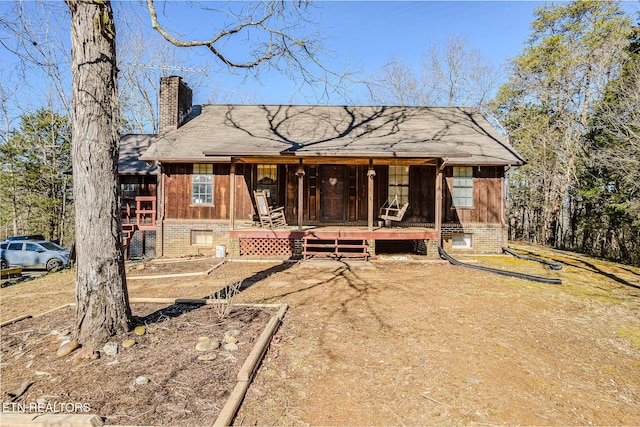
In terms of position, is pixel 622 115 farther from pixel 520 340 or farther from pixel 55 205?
pixel 55 205

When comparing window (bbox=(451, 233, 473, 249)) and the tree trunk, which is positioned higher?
the tree trunk

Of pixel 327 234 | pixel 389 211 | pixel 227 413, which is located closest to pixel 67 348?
pixel 227 413

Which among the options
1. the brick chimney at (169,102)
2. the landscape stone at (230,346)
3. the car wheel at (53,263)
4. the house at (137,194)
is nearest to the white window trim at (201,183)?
the house at (137,194)

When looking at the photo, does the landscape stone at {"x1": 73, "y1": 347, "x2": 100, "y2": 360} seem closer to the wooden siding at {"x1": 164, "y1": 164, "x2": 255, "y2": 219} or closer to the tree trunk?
the tree trunk

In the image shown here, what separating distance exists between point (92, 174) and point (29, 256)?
14.0 meters

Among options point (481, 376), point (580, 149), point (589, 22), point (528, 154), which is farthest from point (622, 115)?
point (481, 376)

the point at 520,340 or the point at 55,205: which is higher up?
the point at 55,205

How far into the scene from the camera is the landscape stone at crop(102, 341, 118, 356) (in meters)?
3.52

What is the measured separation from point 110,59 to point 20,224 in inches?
1036

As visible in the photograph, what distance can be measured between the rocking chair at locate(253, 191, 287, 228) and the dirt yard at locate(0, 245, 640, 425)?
2.74m

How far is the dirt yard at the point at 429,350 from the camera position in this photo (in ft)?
9.39

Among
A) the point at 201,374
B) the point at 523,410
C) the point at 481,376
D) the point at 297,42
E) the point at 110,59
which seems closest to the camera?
the point at 523,410

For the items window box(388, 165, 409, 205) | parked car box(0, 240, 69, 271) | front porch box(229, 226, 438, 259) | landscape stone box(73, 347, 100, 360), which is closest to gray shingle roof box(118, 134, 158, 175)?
parked car box(0, 240, 69, 271)

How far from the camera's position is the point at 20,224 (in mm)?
22500
